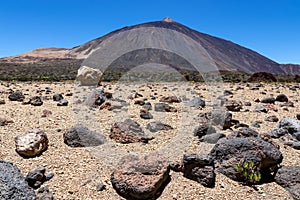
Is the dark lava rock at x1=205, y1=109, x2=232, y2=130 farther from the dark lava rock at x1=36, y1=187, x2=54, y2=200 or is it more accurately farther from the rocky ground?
the dark lava rock at x1=36, y1=187, x2=54, y2=200

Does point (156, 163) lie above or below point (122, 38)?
below

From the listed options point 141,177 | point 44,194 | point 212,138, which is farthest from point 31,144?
point 212,138

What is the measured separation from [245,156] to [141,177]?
1.54m

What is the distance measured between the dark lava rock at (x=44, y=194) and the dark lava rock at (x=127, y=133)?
1.89m

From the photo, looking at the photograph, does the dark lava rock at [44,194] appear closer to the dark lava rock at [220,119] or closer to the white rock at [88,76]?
the dark lava rock at [220,119]

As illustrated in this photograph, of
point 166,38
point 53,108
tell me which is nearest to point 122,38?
point 166,38

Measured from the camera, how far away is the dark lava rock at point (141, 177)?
363 cm

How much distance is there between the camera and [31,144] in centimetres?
446

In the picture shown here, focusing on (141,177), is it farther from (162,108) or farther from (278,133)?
(162,108)

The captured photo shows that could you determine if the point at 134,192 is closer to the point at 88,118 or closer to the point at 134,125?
the point at 134,125

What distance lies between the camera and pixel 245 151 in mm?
4152

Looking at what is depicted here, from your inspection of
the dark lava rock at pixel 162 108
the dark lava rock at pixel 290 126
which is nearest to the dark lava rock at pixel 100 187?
the dark lava rock at pixel 290 126

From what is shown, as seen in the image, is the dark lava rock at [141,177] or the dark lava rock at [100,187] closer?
the dark lava rock at [141,177]

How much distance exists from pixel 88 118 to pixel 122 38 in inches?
5435
